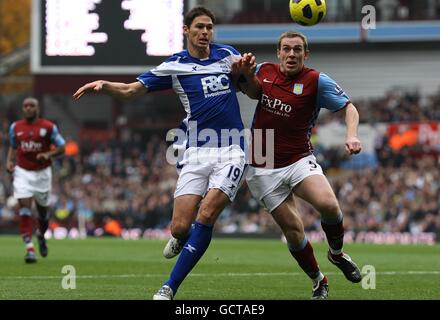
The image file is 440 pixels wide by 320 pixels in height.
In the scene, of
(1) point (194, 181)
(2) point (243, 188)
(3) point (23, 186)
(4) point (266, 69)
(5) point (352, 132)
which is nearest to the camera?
(5) point (352, 132)

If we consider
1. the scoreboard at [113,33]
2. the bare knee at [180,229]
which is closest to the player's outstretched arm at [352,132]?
the bare knee at [180,229]

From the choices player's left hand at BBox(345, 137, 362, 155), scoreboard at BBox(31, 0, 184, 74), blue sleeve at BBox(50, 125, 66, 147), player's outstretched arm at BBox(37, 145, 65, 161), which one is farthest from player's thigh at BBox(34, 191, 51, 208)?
player's left hand at BBox(345, 137, 362, 155)

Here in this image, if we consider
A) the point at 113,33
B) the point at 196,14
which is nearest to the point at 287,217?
the point at 196,14

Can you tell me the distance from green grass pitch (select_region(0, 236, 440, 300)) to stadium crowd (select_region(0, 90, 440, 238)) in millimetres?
6919

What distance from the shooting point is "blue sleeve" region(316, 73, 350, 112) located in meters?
10.1

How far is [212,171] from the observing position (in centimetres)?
985

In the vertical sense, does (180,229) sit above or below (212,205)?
below

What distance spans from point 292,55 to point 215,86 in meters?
0.79

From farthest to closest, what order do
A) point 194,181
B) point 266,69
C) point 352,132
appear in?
point 266,69, point 194,181, point 352,132

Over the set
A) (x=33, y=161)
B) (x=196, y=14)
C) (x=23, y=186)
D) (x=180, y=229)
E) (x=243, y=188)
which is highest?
(x=196, y=14)

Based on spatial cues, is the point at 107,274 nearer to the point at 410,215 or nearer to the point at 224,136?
the point at 224,136

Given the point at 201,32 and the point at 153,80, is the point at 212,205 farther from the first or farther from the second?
the point at 201,32

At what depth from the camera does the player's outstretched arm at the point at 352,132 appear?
932 centimetres
